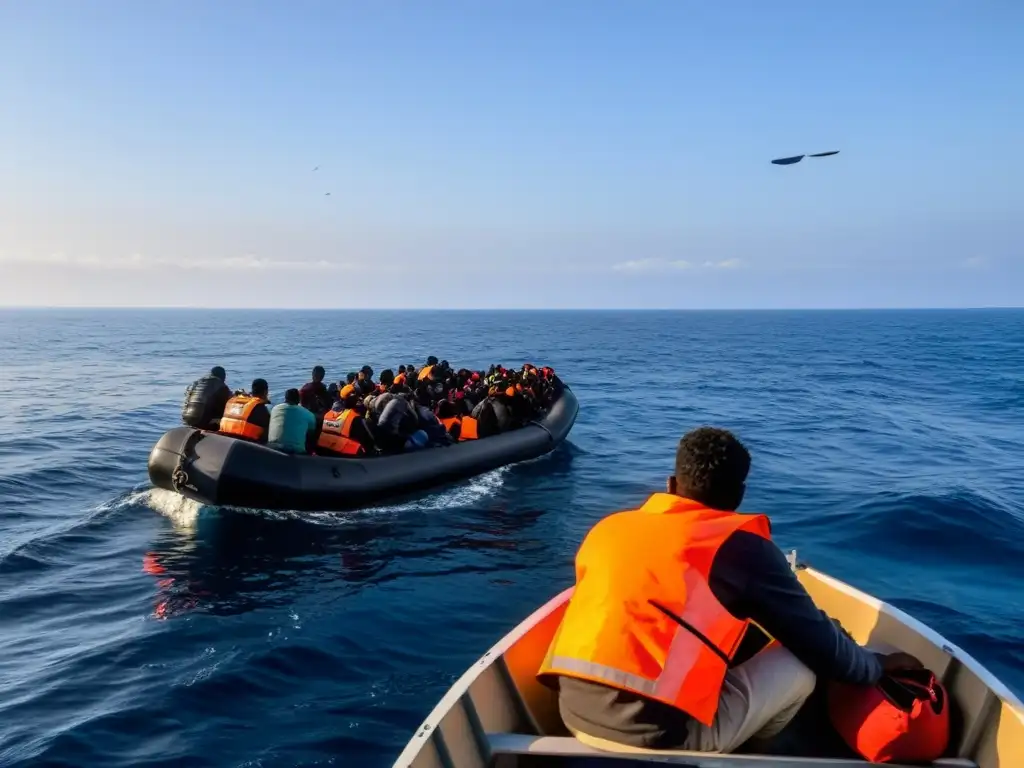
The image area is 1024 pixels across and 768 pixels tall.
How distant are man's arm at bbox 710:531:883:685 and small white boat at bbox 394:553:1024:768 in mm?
629

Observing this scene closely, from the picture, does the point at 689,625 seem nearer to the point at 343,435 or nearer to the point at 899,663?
the point at 899,663

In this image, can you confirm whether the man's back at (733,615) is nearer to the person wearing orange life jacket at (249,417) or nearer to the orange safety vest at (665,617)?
the orange safety vest at (665,617)

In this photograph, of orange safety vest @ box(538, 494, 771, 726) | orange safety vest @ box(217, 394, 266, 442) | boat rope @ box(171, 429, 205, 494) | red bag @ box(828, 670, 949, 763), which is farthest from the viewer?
orange safety vest @ box(217, 394, 266, 442)

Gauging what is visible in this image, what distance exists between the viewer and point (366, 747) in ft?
20.7

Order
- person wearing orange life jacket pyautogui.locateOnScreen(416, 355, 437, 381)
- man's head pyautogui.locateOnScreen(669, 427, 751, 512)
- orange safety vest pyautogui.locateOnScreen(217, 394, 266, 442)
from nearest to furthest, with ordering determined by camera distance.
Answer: man's head pyautogui.locateOnScreen(669, 427, 751, 512), orange safety vest pyautogui.locateOnScreen(217, 394, 266, 442), person wearing orange life jacket pyautogui.locateOnScreen(416, 355, 437, 381)

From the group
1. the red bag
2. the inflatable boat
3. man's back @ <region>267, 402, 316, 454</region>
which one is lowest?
the inflatable boat

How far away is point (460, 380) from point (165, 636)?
1234 centimetres

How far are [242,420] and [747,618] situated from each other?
10422mm

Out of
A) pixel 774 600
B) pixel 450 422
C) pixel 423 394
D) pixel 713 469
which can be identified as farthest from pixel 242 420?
pixel 774 600

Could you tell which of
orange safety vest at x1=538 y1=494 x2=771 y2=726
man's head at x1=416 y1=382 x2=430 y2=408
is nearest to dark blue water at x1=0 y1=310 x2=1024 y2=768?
man's head at x1=416 y1=382 x2=430 y2=408

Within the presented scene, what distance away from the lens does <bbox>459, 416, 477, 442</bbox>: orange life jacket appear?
16.1 metres

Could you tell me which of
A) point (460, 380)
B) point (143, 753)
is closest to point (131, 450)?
point (460, 380)

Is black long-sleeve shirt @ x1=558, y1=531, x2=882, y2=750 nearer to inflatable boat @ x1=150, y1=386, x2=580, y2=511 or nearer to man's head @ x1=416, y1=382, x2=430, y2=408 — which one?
inflatable boat @ x1=150, y1=386, x2=580, y2=511

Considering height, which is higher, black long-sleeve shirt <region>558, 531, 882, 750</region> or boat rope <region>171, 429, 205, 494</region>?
black long-sleeve shirt <region>558, 531, 882, 750</region>
